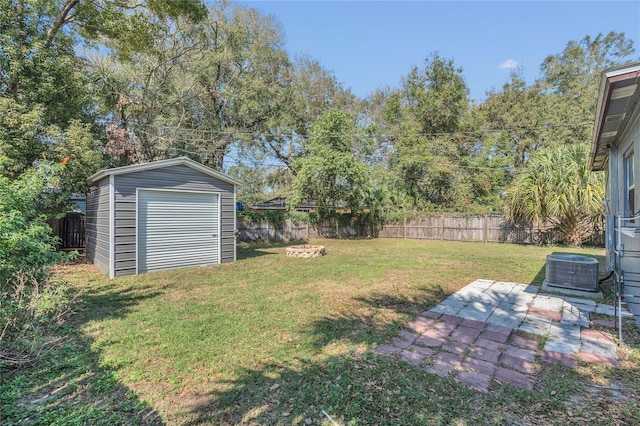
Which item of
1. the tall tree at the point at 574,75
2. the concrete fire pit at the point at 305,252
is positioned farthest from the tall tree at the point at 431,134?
the concrete fire pit at the point at 305,252

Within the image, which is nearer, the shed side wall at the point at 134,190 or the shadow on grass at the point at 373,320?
the shadow on grass at the point at 373,320

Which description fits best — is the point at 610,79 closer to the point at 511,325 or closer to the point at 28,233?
the point at 511,325

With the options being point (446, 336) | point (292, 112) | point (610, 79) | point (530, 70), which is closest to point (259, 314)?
point (446, 336)

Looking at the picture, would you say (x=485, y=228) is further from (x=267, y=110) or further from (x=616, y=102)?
(x=267, y=110)

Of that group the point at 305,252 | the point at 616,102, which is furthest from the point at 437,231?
Result: the point at 616,102

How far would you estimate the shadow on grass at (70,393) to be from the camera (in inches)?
80.4

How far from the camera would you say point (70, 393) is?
232cm

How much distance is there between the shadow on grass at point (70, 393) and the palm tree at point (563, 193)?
13554 millimetres

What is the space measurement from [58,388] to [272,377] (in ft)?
5.54

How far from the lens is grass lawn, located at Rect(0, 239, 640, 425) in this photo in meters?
2.10

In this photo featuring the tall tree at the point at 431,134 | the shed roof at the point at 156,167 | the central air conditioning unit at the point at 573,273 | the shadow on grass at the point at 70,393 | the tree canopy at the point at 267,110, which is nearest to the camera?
the shadow on grass at the point at 70,393

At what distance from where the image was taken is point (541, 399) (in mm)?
2246

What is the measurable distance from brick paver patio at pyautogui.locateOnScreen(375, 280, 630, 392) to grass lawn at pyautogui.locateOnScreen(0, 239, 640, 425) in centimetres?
16

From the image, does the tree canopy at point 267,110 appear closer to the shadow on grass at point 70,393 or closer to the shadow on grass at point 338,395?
the shadow on grass at point 70,393
